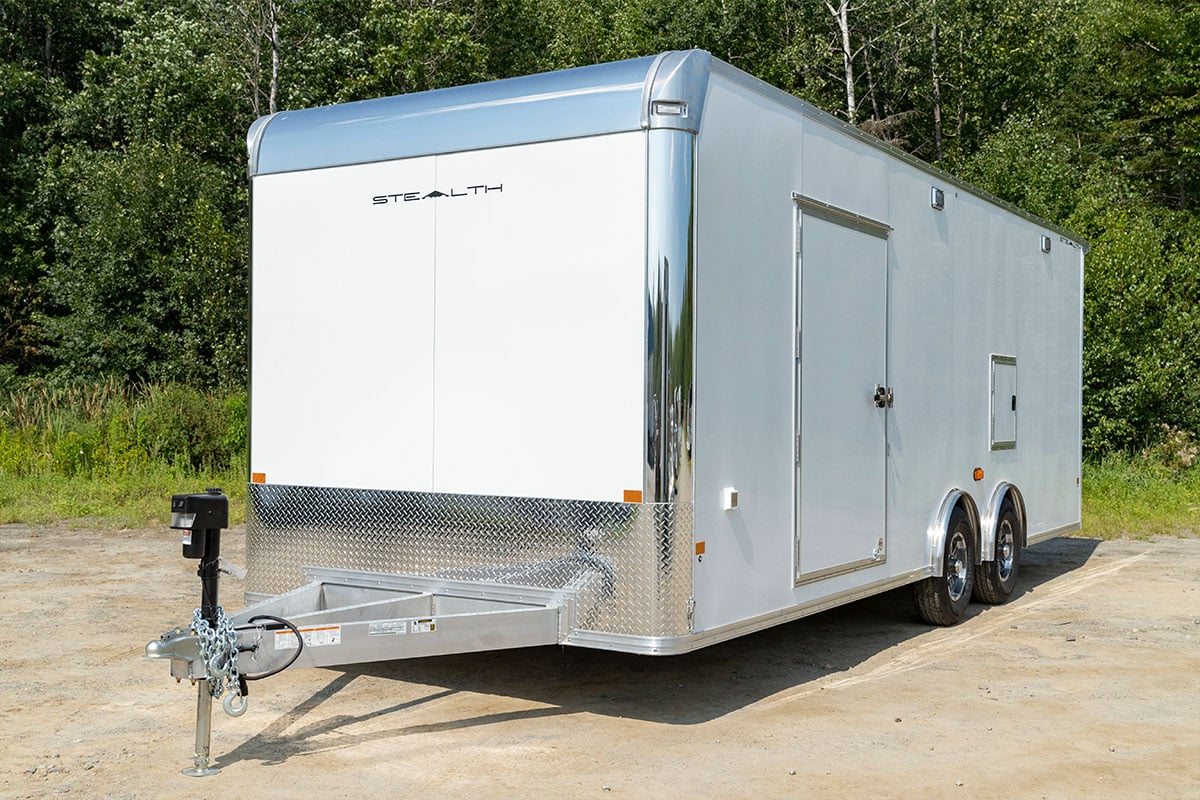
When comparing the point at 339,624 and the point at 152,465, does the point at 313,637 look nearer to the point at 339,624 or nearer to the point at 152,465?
the point at 339,624

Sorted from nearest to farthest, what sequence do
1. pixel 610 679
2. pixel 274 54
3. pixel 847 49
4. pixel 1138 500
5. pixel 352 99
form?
pixel 610 679
pixel 1138 500
pixel 274 54
pixel 352 99
pixel 847 49

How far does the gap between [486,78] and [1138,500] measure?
16.5 m

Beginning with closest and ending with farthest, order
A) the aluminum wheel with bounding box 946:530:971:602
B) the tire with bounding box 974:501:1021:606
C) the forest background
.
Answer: the aluminum wheel with bounding box 946:530:971:602, the tire with bounding box 974:501:1021:606, the forest background

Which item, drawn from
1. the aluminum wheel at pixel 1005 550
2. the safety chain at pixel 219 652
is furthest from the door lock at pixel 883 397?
the safety chain at pixel 219 652

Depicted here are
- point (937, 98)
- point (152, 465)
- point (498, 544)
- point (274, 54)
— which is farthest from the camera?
point (937, 98)

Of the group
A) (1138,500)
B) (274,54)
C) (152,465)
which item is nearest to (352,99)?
(274,54)

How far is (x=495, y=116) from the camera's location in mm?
A: 5945

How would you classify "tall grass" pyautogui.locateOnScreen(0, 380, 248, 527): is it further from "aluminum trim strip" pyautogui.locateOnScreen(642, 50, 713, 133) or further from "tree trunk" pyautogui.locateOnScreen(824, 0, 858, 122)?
"tree trunk" pyautogui.locateOnScreen(824, 0, 858, 122)

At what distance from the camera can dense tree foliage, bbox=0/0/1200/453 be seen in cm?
2177

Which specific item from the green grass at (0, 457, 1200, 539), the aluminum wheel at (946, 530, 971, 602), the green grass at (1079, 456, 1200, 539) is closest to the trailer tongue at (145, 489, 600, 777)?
the aluminum wheel at (946, 530, 971, 602)

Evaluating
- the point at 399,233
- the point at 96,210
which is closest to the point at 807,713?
the point at 399,233

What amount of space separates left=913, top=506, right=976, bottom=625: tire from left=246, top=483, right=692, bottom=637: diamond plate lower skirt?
337cm

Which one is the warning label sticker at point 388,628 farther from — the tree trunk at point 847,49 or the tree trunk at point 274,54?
the tree trunk at point 847,49

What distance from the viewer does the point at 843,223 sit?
6.95m
